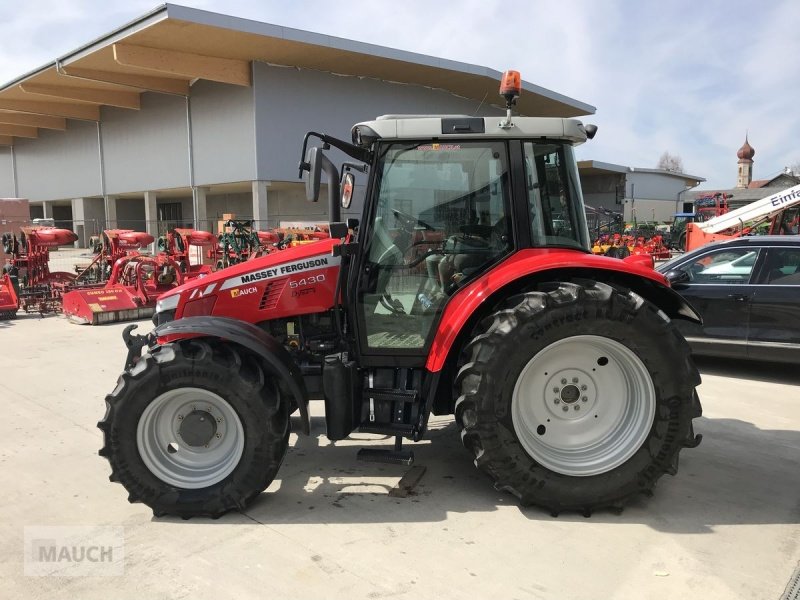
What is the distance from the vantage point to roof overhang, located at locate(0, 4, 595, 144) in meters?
17.6

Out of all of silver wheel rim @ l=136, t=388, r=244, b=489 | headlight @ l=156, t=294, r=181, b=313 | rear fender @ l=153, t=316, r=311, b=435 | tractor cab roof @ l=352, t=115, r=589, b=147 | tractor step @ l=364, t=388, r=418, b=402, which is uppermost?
tractor cab roof @ l=352, t=115, r=589, b=147

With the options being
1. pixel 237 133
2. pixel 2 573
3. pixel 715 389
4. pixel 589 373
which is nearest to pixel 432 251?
pixel 589 373

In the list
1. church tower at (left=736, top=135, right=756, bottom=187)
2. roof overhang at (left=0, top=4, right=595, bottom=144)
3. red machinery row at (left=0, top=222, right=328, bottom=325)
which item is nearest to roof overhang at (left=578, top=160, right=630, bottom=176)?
roof overhang at (left=0, top=4, right=595, bottom=144)

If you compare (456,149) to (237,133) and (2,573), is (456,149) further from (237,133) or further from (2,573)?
(237,133)

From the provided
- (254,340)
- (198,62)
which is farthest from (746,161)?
Answer: (254,340)

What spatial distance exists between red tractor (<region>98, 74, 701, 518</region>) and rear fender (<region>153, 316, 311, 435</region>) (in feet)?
0.05

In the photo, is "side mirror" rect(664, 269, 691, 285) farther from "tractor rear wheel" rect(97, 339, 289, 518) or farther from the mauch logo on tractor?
"tractor rear wheel" rect(97, 339, 289, 518)

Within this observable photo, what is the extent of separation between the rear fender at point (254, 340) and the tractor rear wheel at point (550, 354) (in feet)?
3.12

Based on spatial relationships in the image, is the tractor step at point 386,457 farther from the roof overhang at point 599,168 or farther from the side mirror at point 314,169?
the roof overhang at point 599,168

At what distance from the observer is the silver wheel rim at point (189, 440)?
342 cm

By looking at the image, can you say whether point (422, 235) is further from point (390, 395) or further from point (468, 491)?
point (468, 491)

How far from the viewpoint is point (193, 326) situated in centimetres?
343

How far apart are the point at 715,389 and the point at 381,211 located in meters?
4.46

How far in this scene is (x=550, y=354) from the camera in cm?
356
